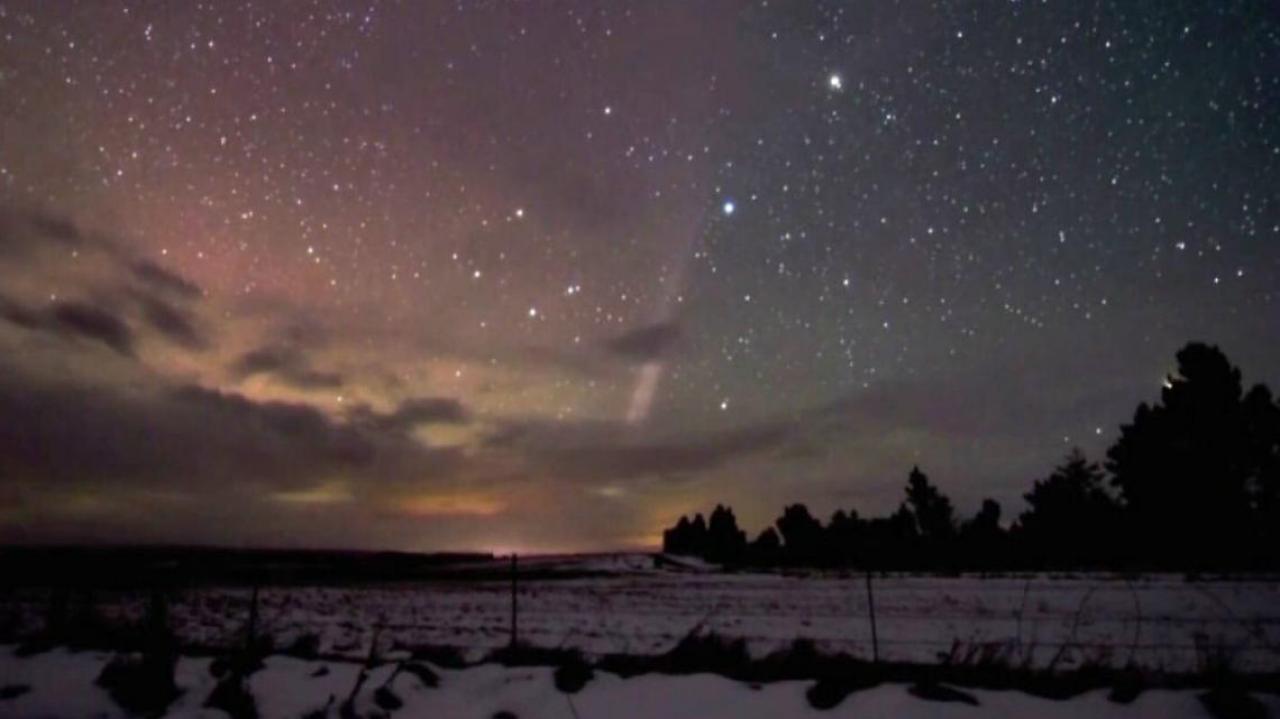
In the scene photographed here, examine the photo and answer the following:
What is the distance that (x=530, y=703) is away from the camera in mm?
7242

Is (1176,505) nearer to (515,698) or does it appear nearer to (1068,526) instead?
(1068,526)

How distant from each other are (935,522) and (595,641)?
7290 centimetres

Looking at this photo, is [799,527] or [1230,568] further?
[799,527]

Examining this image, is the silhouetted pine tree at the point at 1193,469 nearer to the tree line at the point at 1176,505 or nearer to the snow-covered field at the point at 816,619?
the tree line at the point at 1176,505

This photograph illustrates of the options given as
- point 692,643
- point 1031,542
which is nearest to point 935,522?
point 1031,542

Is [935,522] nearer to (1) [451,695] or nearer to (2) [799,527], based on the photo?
(2) [799,527]

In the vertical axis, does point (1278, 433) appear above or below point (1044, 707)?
above

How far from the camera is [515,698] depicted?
736 cm

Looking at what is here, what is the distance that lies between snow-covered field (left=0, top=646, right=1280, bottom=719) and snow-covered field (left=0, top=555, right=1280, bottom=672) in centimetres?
136

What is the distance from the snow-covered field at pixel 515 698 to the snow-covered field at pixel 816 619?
4.45 feet

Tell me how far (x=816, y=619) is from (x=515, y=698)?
1313 cm

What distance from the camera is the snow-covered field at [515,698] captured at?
6426mm

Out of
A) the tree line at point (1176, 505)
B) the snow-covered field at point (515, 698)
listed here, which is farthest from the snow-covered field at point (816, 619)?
the tree line at point (1176, 505)

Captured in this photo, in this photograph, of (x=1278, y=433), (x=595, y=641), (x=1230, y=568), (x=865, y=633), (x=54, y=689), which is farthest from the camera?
(x=1278, y=433)
